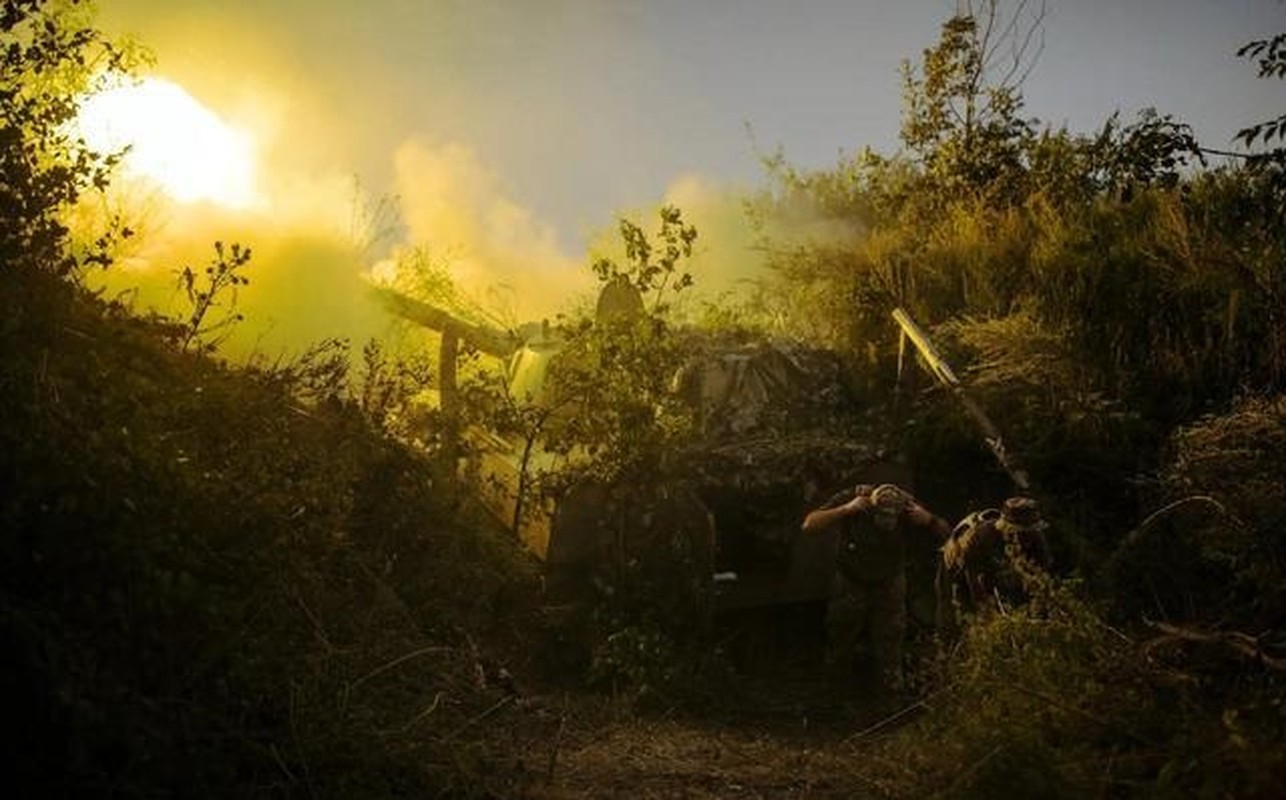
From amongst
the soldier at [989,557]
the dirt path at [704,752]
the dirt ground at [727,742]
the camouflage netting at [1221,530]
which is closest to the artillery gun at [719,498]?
the dirt ground at [727,742]

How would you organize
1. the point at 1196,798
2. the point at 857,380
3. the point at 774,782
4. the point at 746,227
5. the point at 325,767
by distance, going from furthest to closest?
the point at 746,227 → the point at 857,380 → the point at 774,782 → the point at 325,767 → the point at 1196,798

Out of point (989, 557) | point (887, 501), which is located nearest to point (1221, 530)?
point (989, 557)

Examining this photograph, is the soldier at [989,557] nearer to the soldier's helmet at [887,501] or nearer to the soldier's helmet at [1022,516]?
the soldier's helmet at [1022,516]

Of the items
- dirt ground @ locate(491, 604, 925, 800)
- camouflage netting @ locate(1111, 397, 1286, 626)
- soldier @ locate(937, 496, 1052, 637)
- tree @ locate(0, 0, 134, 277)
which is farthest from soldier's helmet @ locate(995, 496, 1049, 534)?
tree @ locate(0, 0, 134, 277)

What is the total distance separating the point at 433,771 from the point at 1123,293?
947cm

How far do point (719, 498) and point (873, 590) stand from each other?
236 cm

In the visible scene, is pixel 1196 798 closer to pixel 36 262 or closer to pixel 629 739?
pixel 629 739

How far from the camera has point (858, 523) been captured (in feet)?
31.1

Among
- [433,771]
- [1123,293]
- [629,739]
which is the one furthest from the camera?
→ [1123,293]

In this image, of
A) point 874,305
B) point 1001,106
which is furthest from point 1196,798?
point 1001,106

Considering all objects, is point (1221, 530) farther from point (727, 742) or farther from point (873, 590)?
point (727, 742)

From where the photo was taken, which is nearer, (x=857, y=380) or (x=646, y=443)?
(x=646, y=443)

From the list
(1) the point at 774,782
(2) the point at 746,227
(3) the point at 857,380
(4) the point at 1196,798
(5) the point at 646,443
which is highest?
(2) the point at 746,227

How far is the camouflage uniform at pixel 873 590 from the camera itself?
30.9 ft
